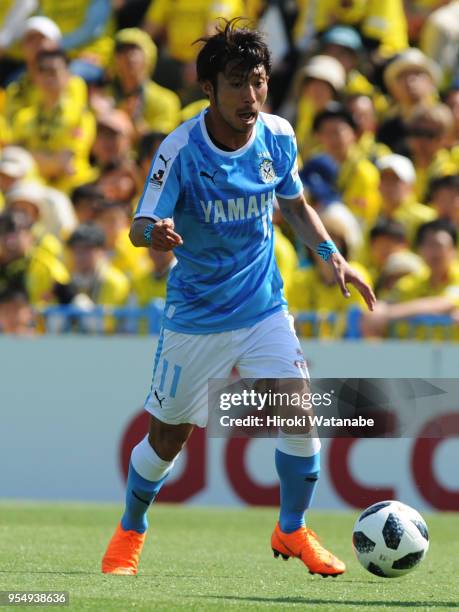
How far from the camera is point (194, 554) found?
816 centimetres

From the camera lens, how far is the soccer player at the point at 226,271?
6.54 m

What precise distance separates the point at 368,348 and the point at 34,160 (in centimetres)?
481

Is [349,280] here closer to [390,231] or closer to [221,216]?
[221,216]

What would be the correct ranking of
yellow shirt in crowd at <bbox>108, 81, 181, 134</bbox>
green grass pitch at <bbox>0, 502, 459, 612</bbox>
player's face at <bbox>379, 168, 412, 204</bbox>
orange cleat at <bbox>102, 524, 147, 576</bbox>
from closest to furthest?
green grass pitch at <bbox>0, 502, 459, 612</bbox>, orange cleat at <bbox>102, 524, 147, 576</bbox>, player's face at <bbox>379, 168, 412, 204</bbox>, yellow shirt in crowd at <bbox>108, 81, 181, 134</bbox>

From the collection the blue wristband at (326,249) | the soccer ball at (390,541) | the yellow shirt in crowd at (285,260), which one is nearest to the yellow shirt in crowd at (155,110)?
the yellow shirt in crowd at (285,260)

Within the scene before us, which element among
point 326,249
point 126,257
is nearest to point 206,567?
point 326,249

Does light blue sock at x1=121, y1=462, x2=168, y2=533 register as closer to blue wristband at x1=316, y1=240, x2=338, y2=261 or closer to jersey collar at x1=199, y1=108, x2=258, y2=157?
blue wristband at x1=316, y1=240, x2=338, y2=261

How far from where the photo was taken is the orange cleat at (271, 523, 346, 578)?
692 centimetres

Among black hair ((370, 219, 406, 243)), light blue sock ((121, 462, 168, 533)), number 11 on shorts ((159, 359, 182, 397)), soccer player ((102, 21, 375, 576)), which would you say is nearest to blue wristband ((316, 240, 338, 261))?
soccer player ((102, 21, 375, 576))

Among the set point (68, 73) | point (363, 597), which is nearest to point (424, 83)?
point (68, 73)

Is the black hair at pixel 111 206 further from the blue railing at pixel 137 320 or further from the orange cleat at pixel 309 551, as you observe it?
the orange cleat at pixel 309 551

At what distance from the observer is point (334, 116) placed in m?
13.5

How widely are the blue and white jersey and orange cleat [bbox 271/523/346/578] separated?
1.09 m

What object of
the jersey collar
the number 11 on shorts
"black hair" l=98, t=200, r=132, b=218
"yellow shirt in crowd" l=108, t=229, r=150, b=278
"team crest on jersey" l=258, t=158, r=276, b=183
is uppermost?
the jersey collar
